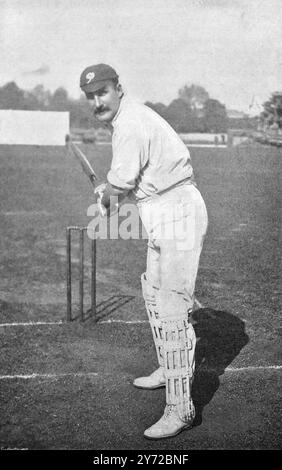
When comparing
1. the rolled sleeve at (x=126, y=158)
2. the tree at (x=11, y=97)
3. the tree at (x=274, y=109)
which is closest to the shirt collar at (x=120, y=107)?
the rolled sleeve at (x=126, y=158)

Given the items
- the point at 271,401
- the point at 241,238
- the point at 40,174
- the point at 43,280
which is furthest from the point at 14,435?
the point at 40,174

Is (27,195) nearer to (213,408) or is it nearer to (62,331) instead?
(62,331)

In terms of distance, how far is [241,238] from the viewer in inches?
456

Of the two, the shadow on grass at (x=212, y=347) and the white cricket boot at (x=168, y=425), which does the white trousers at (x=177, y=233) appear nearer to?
the white cricket boot at (x=168, y=425)

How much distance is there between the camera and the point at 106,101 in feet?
12.7

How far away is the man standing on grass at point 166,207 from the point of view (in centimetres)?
382

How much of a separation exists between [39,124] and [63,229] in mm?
50418

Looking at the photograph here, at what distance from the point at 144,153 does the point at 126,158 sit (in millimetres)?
133

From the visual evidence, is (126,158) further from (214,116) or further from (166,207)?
(214,116)

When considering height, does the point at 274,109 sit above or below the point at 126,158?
below

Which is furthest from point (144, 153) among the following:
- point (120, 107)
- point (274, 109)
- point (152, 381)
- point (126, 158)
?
point (274, 109)

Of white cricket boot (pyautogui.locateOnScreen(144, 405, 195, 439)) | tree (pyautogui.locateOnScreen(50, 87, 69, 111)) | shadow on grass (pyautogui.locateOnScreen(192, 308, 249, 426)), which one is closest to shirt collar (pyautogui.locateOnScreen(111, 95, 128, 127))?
white cricket boot (pyautogui.locateOnScreen(144, 405, 195, 439))

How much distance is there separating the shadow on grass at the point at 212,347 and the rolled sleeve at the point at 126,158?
5.80 ft

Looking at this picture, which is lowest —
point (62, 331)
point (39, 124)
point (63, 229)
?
point (39, 124)
